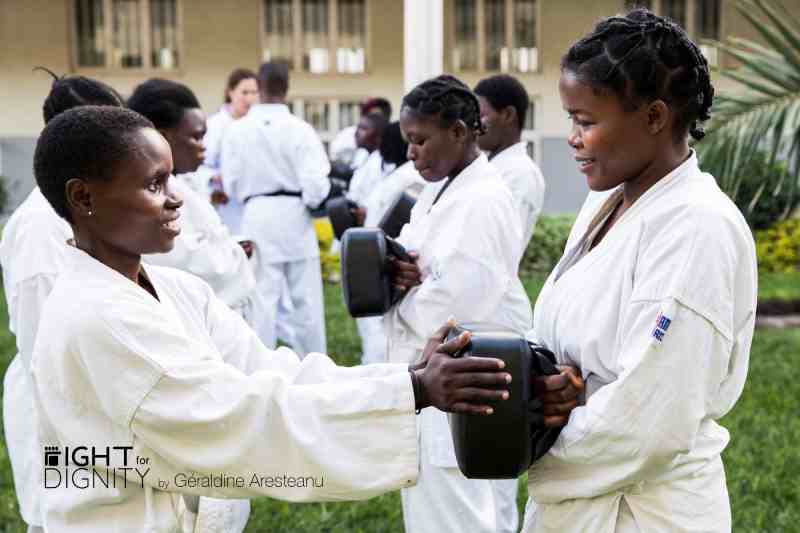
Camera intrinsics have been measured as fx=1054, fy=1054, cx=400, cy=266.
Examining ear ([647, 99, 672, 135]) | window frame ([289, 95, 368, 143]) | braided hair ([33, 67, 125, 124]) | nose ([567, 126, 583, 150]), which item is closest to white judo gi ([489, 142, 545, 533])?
braided hair ([33, 67, 125, 124])

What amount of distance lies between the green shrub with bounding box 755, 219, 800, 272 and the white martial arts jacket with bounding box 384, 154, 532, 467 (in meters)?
11.4

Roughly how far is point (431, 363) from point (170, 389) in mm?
606

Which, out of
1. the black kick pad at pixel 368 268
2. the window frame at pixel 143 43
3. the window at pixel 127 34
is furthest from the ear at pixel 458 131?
the window at pixel 127 34

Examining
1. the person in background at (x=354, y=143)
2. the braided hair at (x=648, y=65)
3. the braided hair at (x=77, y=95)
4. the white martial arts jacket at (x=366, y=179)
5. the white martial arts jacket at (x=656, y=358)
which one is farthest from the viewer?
the person in background at (x=354, y=143)

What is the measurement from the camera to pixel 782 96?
635cm

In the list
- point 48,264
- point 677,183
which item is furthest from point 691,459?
point 48,264

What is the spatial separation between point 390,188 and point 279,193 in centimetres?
129

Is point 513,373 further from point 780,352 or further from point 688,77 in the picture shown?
point 780,352

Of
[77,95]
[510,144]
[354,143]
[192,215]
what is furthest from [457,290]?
[354,143]

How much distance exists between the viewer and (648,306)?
2248mm

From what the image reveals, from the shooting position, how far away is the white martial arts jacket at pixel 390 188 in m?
6.82

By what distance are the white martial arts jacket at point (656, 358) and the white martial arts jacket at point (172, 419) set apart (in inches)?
16.2

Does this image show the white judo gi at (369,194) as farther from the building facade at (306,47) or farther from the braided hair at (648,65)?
the building facade at (306,47)

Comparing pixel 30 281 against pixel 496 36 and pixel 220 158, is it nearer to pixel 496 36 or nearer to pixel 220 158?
pixel 220 158
